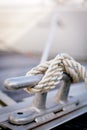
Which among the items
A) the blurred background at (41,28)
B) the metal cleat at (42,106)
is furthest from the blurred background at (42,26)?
the metal cleat at (42,106)

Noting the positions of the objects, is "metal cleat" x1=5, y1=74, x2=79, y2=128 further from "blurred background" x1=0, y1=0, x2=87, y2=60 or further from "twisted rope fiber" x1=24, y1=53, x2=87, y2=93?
"blurred background" x1=0, y1=0, x2=87, y2=60

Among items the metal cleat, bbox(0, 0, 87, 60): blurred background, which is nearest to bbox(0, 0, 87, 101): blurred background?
bbox(0, 0, 87, 60): blurred background

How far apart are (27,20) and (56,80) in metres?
2.40

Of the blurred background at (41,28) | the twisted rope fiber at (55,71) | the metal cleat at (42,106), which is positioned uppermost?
the blurred background at (41,28)

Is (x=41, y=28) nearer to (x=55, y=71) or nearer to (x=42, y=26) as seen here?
(x=42, y=26)

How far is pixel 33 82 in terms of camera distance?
52 centimetres

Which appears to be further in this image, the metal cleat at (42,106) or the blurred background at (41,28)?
the blurred background at (41,28)

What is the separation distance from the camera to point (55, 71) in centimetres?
55

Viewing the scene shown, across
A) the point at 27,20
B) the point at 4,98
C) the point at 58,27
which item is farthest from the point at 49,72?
the point at 27,20

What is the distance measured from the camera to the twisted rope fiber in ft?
1.76

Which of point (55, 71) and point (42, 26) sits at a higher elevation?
point (42, 26)

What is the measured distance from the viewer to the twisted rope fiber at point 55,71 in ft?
1.76

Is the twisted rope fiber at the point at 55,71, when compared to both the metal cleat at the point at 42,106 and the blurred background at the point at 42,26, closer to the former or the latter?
the metal cleat at the point at 42,106

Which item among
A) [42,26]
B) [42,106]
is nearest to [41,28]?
[42,26]
